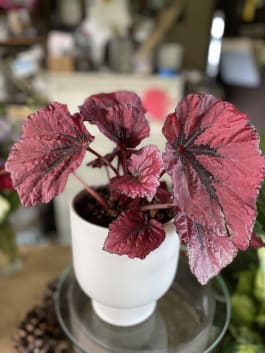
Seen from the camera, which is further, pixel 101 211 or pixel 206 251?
pixel 101 211

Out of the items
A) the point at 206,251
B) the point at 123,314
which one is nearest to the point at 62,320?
the point at 123,314

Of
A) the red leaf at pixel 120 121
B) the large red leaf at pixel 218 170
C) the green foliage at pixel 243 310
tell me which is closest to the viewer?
the large red leaf at pixel 218 170

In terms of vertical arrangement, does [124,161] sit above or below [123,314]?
above

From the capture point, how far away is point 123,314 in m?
0.60

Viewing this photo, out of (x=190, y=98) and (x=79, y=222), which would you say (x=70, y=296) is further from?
(x=190, y=98)

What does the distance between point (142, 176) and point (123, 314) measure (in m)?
0.27

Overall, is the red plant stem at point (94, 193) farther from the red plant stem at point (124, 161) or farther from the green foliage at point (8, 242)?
the green foliage at point (8, 242)

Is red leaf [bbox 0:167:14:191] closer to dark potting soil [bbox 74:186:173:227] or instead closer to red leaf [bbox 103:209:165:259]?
dark potting soil [bbox 74:186:173:227]

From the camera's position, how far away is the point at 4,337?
628mm

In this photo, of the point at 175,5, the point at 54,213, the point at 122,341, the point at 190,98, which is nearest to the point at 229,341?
the point at 122,341

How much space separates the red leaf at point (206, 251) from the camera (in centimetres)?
42

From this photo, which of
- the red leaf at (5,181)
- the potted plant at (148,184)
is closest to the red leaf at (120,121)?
the potted plant at (148,184)

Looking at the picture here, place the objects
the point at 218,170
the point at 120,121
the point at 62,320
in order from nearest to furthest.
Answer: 1. the point at 218,170
2. the point at 120,121
3. the point at 62,320

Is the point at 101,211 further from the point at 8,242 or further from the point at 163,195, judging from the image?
the point at 8,242
